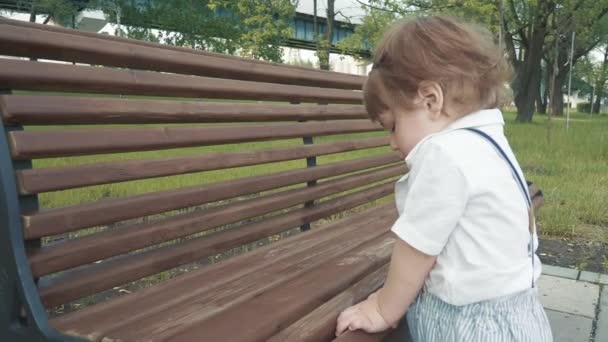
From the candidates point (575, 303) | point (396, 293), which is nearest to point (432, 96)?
point (396, 293)

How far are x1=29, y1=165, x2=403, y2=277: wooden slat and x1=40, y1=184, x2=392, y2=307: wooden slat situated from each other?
47 mm

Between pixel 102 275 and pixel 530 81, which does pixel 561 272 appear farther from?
pixel 530 81

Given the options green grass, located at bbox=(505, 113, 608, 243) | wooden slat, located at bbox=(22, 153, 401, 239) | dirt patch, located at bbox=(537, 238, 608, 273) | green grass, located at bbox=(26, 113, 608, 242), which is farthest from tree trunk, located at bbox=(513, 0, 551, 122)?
wooden slat, located at bbox=(22, 153, 401, 239)

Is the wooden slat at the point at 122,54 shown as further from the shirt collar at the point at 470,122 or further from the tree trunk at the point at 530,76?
the tree trunk at the point at 530,76

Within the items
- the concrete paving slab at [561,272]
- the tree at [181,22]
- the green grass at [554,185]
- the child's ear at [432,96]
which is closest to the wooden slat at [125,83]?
the child's ear at [432,96]

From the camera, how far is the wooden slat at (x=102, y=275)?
140 cm

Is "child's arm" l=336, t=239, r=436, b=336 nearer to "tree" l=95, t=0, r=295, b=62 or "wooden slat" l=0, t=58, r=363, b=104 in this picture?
"wooden slat" l=0, t=58, r=363, b=104

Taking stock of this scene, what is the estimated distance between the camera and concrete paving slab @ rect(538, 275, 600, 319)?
295 centimetres

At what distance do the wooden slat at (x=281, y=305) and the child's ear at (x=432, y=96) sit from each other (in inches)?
21.1

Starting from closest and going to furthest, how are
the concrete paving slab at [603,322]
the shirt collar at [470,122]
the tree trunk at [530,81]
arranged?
the shirt collar at [470,122] → the concrete paving slab at [603,322] → the tree trunk at [530,81]

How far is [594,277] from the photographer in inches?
135

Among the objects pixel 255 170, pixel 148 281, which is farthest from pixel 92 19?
pixel 148 281

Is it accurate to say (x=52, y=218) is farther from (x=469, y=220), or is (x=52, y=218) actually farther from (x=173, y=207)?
(x=469, y=220)

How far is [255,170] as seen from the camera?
21.7ft
